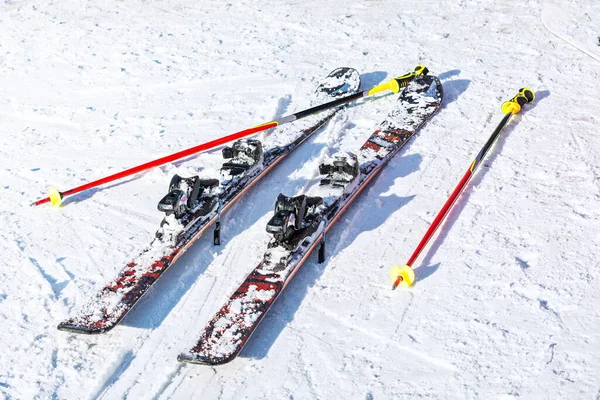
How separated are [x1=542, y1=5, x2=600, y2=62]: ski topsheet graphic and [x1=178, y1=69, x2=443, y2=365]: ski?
2997 mm

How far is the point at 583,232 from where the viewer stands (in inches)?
245

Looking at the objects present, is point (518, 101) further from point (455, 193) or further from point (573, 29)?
point (573, 29)

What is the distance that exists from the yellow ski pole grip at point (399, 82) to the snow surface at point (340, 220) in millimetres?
186

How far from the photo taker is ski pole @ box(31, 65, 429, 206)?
6.93m

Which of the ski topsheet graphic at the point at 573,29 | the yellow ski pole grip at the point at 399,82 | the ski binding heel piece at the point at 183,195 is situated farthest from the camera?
the ski topsheet graphic at the point at 573,29

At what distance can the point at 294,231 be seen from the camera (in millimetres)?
5902

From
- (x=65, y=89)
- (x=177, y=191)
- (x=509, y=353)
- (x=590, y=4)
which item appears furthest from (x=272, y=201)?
(x=590, y=4)

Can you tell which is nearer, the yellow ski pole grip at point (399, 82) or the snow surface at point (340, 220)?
the snow surface at point (340, 220)

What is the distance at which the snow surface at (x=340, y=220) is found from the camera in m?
5.00

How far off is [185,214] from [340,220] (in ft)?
4.53

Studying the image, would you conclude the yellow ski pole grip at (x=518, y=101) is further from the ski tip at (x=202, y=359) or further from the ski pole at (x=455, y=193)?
the ski tip at (x=202, y=359)

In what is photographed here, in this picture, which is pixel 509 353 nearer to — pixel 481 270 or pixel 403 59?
pixel 481 270

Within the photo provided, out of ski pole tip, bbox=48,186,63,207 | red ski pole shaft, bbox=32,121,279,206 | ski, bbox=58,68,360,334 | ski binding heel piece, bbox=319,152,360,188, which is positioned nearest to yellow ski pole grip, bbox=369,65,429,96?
ski, bbox=58,68,360,334

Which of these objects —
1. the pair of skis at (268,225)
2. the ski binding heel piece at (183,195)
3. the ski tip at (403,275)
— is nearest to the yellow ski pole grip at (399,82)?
the pair of skis at (268,225)
